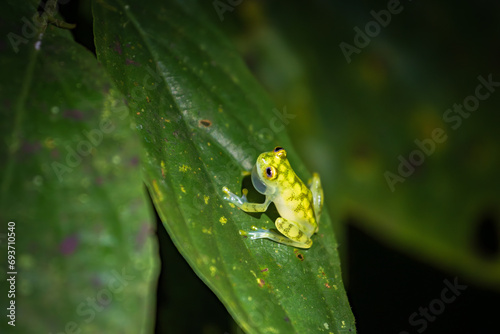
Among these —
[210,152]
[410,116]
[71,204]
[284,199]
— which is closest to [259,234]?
[210,152]

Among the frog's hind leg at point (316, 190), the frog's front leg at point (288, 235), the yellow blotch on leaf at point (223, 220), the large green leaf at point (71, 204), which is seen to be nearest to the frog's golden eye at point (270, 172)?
the frog's front leg at point (288, 235)

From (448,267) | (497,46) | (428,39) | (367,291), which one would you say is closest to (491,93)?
(497,46)

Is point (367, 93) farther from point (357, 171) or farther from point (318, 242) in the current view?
point (318, 242)

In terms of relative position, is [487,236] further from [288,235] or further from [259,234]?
[259,234]

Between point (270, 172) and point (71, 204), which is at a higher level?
point (71, 204)

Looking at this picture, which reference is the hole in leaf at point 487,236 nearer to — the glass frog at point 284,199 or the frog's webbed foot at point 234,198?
the glass frog at point 284,199
